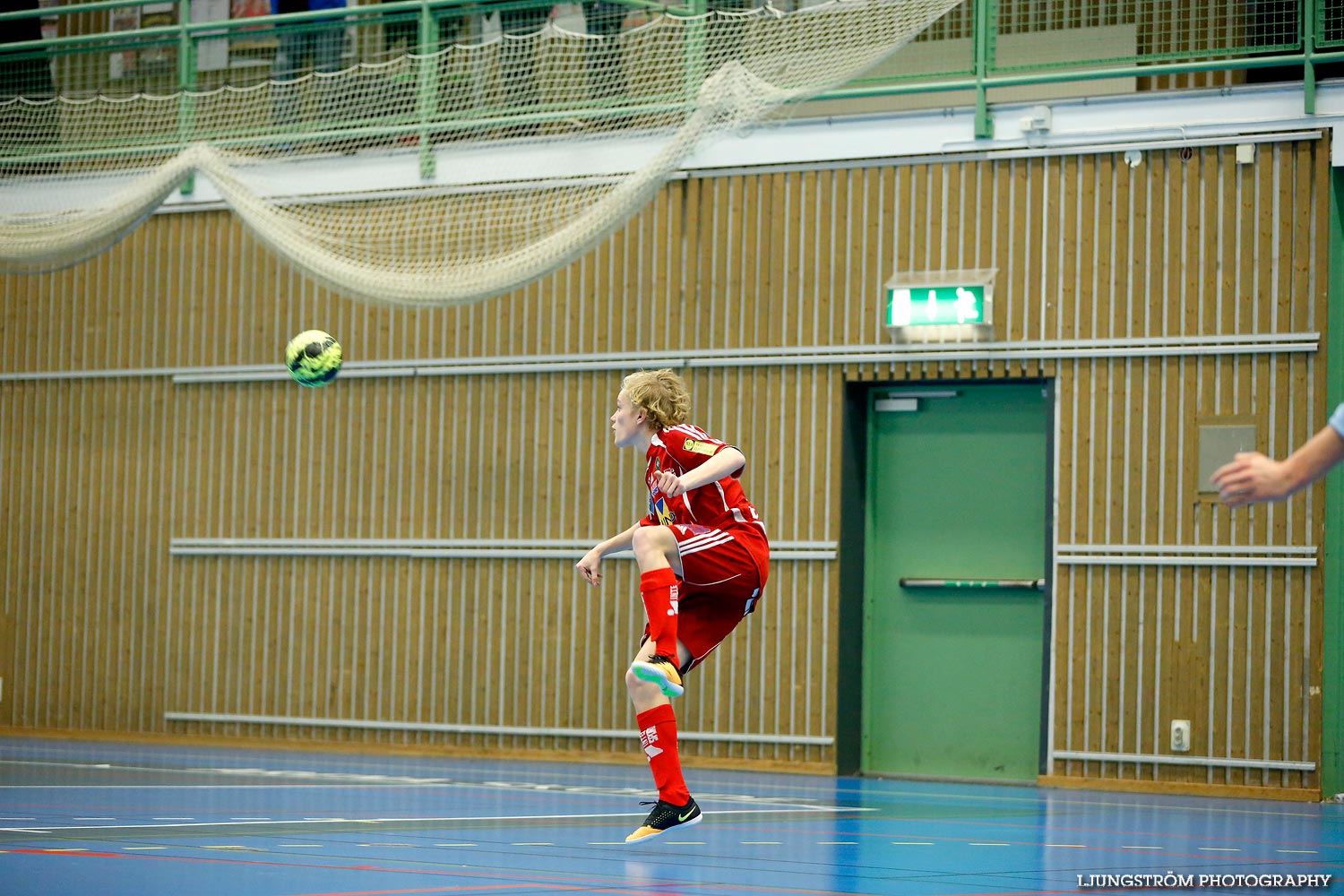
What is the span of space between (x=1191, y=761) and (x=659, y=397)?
6.52 m

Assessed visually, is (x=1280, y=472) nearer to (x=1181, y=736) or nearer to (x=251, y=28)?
(x=1181, y=736)

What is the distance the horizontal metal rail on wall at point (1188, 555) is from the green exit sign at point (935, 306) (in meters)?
1.86

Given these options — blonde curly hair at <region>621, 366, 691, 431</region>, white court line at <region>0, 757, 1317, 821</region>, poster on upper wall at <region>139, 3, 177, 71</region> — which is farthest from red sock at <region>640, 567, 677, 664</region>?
poster on upper wall at <region>139, 3, 177, 71</region>

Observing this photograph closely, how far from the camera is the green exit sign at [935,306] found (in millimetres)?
12312

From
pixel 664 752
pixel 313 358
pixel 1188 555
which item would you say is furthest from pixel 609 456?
pixel 664 752

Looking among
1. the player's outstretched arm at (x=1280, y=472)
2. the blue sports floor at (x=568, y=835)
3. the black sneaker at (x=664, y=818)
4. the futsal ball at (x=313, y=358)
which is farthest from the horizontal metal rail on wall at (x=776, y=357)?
the player's outstretched arm at (x=1280, y=472)

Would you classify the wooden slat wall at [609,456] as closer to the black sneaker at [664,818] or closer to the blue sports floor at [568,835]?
the blue sports floor at [568,835]

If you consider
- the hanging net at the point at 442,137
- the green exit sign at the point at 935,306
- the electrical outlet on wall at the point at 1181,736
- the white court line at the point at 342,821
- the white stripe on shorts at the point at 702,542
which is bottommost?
the electrical outlet on wall at the point at 1181,736

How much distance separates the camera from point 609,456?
13633 millimetres

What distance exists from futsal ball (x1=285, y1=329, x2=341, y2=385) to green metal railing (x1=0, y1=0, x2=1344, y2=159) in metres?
2.08

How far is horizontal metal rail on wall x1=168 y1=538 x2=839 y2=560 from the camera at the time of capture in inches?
509

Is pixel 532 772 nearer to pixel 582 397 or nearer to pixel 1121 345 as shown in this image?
pixel 582 397

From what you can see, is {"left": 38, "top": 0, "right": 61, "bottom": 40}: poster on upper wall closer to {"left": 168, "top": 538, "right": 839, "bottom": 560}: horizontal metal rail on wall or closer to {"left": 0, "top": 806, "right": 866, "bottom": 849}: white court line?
{"left": 168, "top": 538, "right": 839, "bottom": 560}: horizontal metal rail on wall
